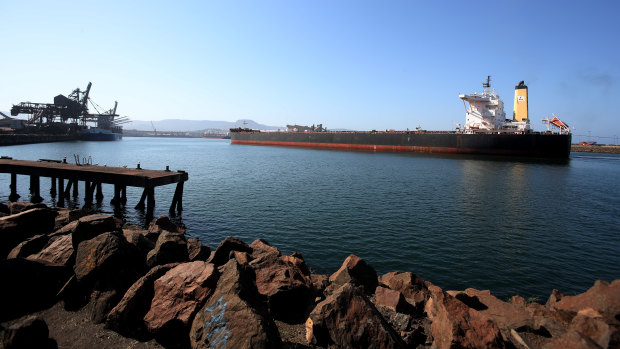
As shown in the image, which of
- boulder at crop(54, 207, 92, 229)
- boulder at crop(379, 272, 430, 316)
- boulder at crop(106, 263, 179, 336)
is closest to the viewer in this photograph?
boulder at crop(106, 263, 179, 336)

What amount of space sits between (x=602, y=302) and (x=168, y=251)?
7361mm

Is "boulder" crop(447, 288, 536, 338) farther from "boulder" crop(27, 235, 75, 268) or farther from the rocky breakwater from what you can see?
"boulder" crop(27, 235, 75, 268)

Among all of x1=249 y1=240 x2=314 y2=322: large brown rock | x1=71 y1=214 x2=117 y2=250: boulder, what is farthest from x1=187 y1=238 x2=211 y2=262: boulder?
x1=249 y1=240 x2=314 y2=322: large brown rock

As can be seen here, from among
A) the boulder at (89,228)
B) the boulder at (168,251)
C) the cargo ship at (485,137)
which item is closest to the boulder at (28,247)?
the boulder at (89,228)

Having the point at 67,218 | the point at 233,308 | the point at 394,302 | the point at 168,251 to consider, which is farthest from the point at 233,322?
the point at 67,218

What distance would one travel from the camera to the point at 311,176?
27688 mm

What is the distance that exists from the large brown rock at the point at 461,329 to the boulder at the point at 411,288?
1.42 metres

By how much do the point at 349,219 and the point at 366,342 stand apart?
10.3 metres

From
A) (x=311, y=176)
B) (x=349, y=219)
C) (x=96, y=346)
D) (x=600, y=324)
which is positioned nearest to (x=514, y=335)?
(x=600, y=324)

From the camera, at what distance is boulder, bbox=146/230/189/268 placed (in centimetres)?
630

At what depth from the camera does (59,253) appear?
6.34 meters

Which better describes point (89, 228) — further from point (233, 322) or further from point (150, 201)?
point (150, 201)

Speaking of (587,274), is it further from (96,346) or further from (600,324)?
(96,346)

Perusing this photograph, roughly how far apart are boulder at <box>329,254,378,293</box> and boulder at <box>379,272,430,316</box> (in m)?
0.42
